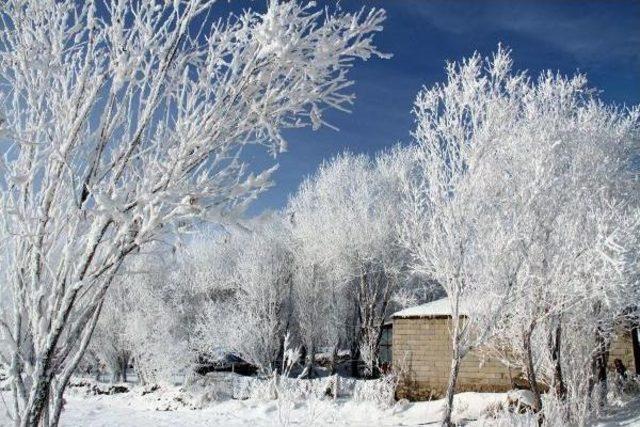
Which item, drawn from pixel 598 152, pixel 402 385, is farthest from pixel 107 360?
pixel 598 152

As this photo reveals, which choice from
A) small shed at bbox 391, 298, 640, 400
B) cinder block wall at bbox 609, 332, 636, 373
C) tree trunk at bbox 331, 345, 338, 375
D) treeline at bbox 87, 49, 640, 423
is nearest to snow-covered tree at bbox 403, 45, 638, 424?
treeline at bbox 87, 49, 640, 423

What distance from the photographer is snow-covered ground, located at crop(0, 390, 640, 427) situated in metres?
13.6

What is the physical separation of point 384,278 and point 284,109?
75.4ft

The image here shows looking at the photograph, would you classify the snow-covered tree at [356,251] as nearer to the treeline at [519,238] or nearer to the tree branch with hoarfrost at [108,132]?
the treeline at [519,238]

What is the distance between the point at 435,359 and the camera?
17.0 meters

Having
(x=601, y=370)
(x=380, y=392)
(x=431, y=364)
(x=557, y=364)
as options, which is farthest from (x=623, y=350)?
(x=557, y=364)

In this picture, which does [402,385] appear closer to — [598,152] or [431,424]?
[431,424]

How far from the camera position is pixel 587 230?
909 cm

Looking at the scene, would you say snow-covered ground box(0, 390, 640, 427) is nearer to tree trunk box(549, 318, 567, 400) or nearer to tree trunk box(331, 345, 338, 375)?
tree trunk box(549, 318, 567, 400)

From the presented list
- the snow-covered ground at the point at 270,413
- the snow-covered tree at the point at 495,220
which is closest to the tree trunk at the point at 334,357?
the snow-covered ground at the point at 270,413

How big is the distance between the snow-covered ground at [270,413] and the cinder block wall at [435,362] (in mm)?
1150

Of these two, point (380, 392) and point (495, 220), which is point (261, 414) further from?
point (495, 220)

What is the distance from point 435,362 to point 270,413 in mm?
5808

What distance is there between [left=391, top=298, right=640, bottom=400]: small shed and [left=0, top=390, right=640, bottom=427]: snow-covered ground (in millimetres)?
1218
